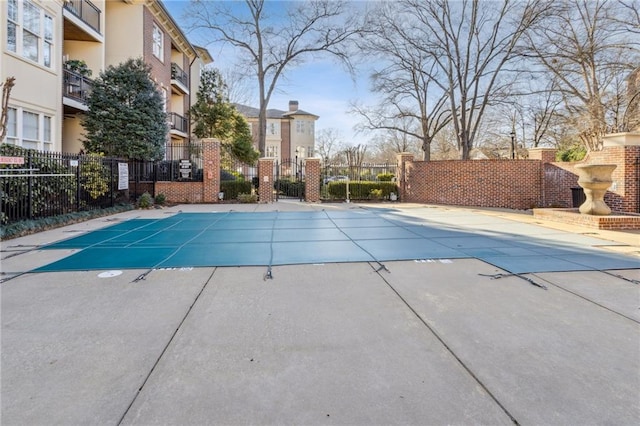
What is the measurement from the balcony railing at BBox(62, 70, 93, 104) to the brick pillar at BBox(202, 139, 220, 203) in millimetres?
4882

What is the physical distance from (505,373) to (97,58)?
64.5 ft

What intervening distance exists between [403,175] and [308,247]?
13.2 meters

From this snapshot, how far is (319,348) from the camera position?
290cm

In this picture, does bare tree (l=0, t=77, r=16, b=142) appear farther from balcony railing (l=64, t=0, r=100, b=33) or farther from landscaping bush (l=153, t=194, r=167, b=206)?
landscaping bush (l=153, t=194, r=167, b=206)

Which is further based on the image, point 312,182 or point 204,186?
point 312,182

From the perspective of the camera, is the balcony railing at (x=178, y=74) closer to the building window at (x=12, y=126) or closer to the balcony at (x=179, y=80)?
the balcony at (x=179, y=80)

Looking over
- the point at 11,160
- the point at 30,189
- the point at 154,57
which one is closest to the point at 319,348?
the point at 11,160

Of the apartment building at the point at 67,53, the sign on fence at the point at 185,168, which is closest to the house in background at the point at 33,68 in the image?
the apartment building at the point at 67,53

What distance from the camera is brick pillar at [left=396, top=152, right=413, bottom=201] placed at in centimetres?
1877

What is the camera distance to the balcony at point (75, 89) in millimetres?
13945

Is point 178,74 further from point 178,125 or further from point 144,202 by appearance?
point 144,202

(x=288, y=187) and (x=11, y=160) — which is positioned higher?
(x=288, y=187)

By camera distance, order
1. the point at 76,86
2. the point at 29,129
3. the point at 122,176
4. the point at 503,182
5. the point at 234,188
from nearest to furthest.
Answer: the point at 29,129 < the point at 122,176 < the point at 76,86 < the point at 503,182 < the point at 234,188

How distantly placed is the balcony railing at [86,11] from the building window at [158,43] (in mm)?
3817
